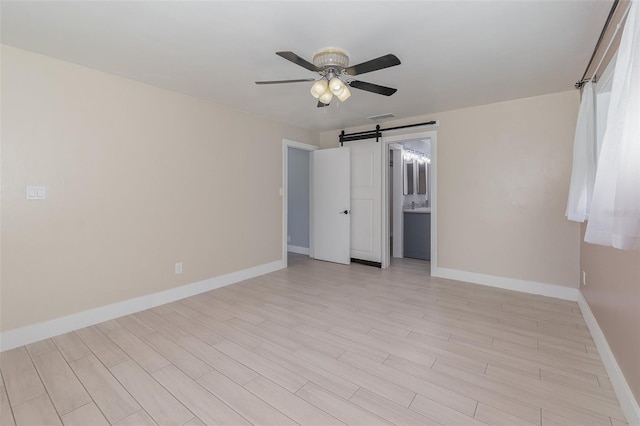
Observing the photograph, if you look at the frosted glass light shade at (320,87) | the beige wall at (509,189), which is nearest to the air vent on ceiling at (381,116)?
the beige wall at (509,189)

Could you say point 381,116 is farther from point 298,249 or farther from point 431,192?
point 298,249

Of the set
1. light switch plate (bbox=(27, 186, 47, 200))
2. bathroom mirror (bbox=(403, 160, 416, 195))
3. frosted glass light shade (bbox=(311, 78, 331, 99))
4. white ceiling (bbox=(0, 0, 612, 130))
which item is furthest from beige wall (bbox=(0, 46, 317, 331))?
bathroom mirror (bbox=(403, 160, 416, 195))

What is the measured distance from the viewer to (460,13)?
1889 mm

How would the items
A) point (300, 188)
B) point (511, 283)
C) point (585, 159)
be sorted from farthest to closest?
point (300, 188) < point (511, 283) < point (585, 159)

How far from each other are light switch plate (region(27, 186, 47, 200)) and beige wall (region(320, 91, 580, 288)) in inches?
177

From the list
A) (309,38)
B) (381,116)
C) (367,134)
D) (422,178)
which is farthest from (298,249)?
(309,38)

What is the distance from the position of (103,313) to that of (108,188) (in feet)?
4.01

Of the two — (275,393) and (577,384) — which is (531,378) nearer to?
(577,384)

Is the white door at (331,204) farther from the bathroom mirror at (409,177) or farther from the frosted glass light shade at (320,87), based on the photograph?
the frosted glass light shade at (320,87)

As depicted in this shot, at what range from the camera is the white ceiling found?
1848mm

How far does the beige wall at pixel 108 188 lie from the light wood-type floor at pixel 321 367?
18.4 inches

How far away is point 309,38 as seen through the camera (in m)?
2.17

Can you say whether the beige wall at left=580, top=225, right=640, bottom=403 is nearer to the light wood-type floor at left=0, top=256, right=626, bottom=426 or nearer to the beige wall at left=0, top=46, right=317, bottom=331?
the light wood-type floor at left=0, top=256, right=626, bottom=426

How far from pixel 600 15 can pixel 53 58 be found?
13.8ft
